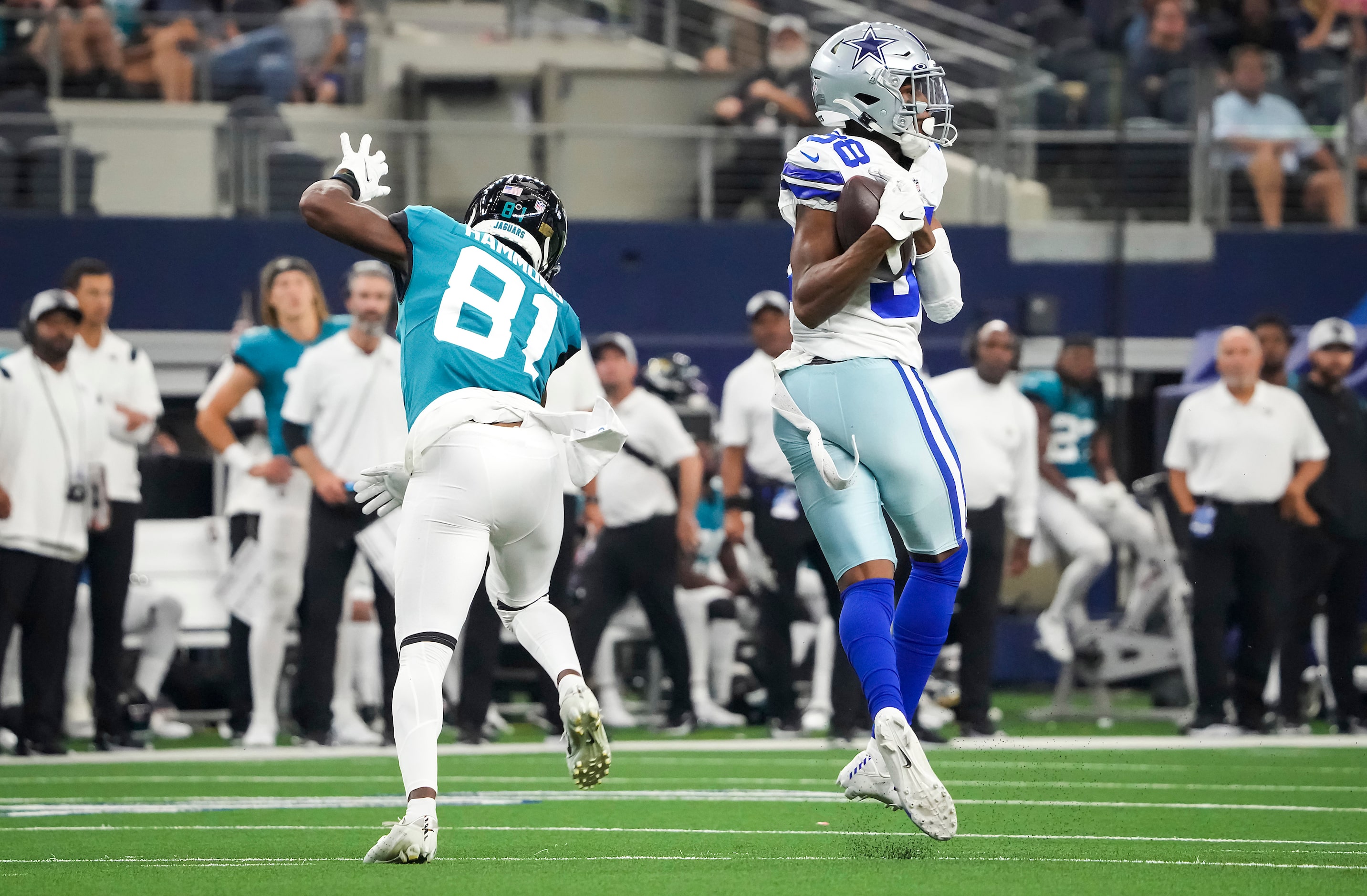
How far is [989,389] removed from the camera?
34.7 feet

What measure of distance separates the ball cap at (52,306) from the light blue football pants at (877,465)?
5.11 m

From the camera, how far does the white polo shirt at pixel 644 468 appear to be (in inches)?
419

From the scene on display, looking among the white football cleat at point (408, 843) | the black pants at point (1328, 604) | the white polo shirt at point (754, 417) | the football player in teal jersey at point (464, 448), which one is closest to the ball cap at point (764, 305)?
the white polo shirt at point (754, 417)

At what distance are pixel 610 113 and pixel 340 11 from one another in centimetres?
257

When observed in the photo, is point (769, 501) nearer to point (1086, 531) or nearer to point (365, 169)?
point (1086, 531)

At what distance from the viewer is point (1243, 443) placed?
414 inches

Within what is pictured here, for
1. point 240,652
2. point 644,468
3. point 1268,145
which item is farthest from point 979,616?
point 1268,145

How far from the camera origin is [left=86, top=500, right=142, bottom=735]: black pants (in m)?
9.73

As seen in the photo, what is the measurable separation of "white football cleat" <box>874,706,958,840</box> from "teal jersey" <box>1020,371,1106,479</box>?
753 cm

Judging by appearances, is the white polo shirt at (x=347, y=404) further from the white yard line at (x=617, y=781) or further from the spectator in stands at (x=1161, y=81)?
the spectator in stands at (x=1161, y=81)

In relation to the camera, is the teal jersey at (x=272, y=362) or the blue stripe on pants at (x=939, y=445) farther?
the teal jersey at (x=272, y=362)

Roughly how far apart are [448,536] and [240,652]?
5877 mm

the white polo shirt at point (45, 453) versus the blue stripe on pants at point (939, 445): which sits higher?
the blue stripe on pants at point (939, 445)

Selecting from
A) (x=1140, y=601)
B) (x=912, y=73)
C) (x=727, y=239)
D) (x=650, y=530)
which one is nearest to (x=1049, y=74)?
(x=727, y=239)
